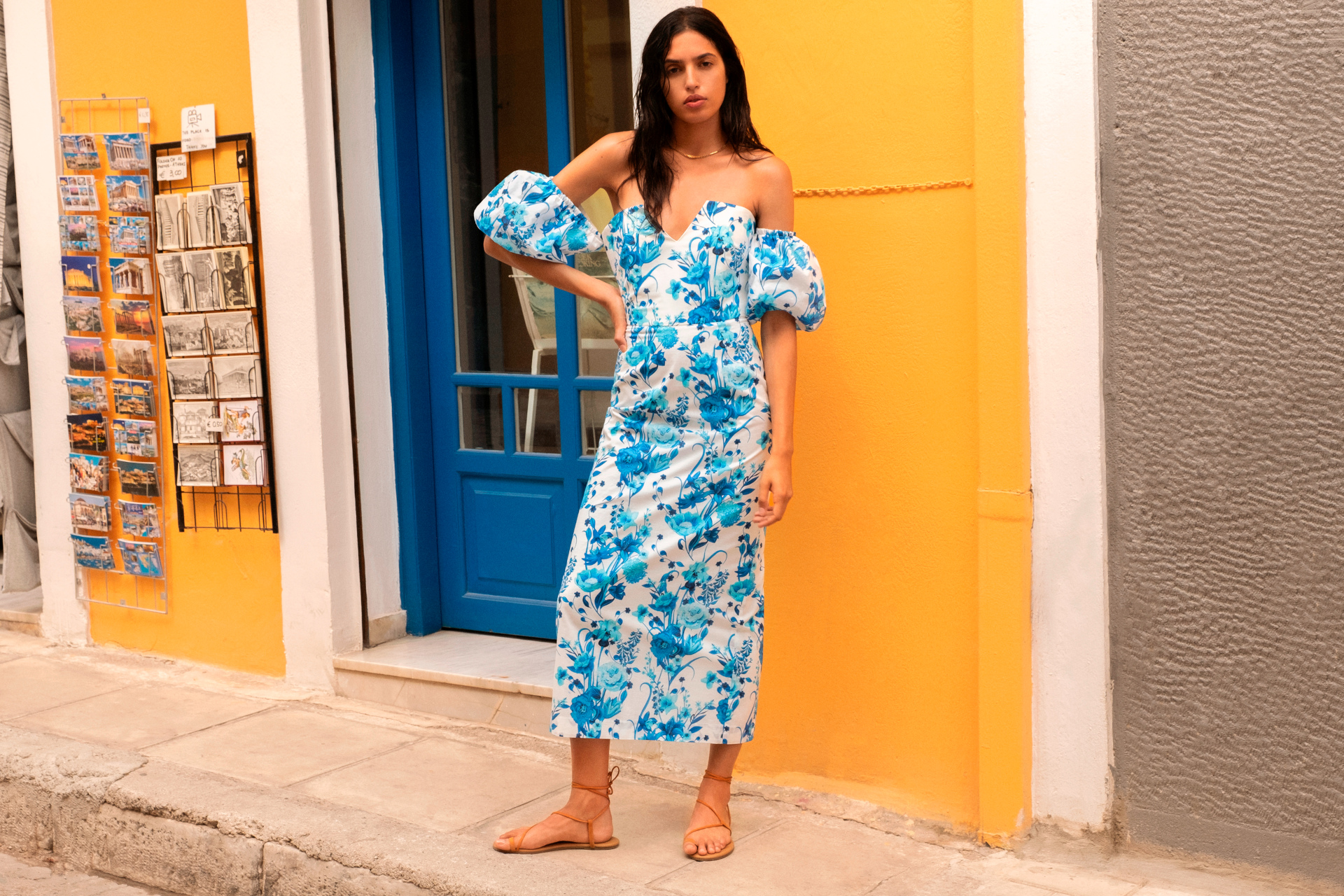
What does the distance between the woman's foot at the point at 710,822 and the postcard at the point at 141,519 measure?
Result: 2701 millimetres

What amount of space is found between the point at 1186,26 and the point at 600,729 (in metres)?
2.04

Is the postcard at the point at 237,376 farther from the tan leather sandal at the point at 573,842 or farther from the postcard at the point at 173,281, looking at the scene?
the tan leather sandal at the point at 573,842

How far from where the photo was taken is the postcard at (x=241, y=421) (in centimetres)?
482

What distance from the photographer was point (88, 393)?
5246 millimetres

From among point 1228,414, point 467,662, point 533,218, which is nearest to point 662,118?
point 533,218

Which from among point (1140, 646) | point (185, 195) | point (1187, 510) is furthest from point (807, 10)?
point (185, 195)

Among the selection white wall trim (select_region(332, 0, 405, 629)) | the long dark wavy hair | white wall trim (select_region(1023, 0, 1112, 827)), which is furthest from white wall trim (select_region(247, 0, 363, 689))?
white wall trim (select_region(1023, 0, 1112, 827))

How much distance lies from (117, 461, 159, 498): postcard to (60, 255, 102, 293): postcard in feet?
2.21

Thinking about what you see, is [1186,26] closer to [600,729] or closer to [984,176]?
[984,176]

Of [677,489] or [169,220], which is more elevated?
[169,220]

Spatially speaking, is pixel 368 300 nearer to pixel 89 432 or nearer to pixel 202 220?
pixel 202 220

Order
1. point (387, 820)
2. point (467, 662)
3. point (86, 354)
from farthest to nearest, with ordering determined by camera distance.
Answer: point (86, 354) < point (467, 662) < point (387, 820)

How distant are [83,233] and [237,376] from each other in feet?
3.09

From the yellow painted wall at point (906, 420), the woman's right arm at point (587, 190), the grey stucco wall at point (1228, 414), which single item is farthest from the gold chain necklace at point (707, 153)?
the grey stucco wall at point (1228, 414)
